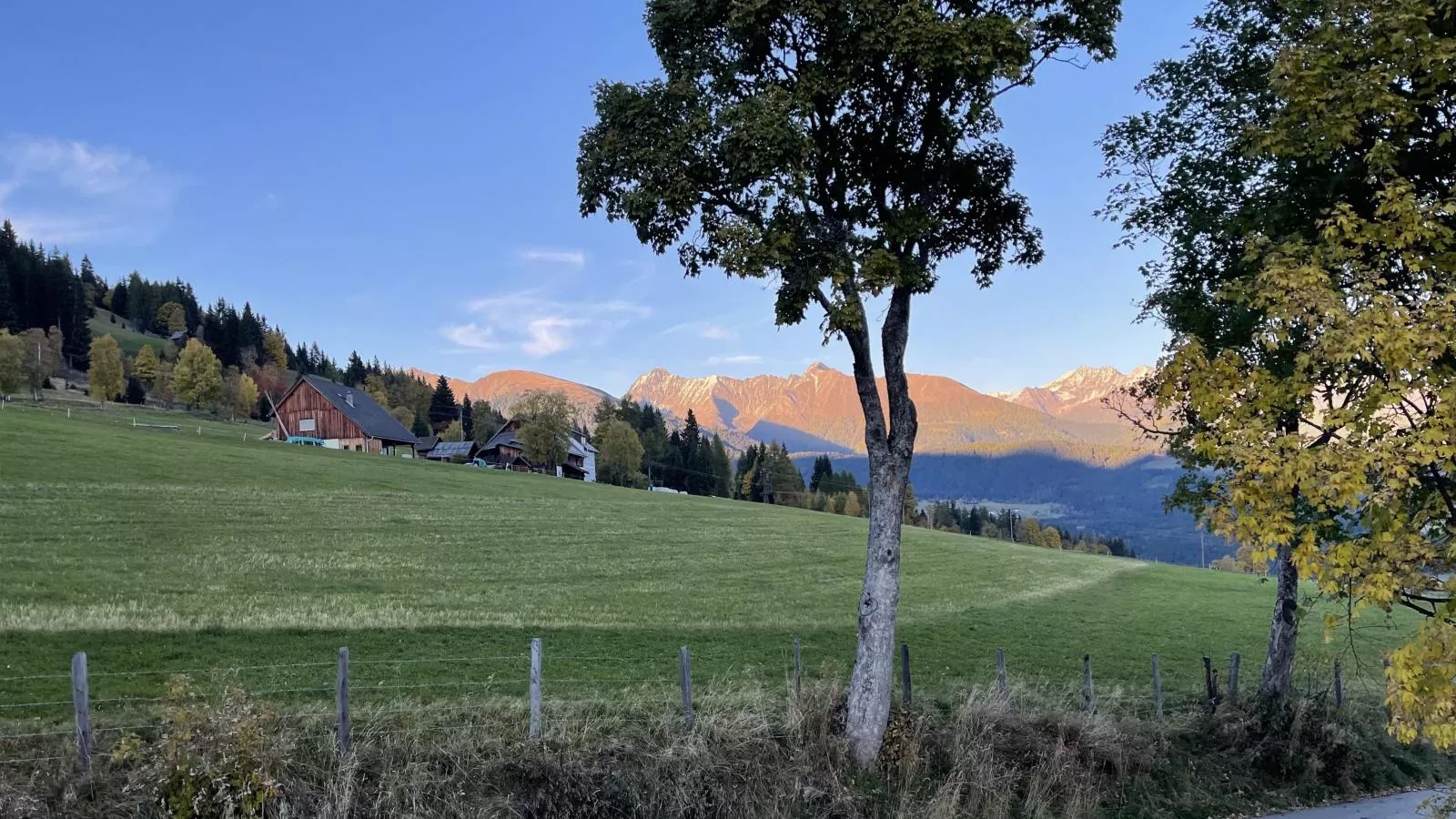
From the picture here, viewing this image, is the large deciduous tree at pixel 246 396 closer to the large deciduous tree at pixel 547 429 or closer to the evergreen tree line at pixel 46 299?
the evergreen tree line at pixel 46 299

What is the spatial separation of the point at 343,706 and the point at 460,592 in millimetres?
18639

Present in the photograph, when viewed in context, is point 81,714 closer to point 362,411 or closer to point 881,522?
point 881,522

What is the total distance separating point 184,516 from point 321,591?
14965mm

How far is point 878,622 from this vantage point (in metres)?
12.7

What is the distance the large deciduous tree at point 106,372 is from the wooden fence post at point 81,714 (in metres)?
129

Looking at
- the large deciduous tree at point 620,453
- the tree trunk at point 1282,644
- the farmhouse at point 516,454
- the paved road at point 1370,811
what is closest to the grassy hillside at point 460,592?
the tree trunk at point 1282,644

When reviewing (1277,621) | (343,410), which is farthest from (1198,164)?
(343,410)

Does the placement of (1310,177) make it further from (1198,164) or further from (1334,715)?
(1334,715)

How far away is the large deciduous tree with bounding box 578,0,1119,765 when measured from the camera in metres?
11.8

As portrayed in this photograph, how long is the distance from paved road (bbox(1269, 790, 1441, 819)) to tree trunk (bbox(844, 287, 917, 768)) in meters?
7.57

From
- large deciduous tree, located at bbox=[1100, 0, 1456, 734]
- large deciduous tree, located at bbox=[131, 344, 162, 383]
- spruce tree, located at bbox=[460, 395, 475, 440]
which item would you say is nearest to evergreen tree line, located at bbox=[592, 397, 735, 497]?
spruce tree, located at bbox=[460, 395, 475, 440]

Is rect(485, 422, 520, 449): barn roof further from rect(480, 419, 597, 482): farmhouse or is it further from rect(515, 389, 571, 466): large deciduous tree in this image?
→ rect(515, 389, 571, 466): large deciduous tree

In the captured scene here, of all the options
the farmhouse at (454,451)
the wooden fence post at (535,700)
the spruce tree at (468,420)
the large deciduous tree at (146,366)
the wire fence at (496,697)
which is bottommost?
the wire fence at (496,697)

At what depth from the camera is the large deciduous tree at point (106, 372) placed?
4446 inches
